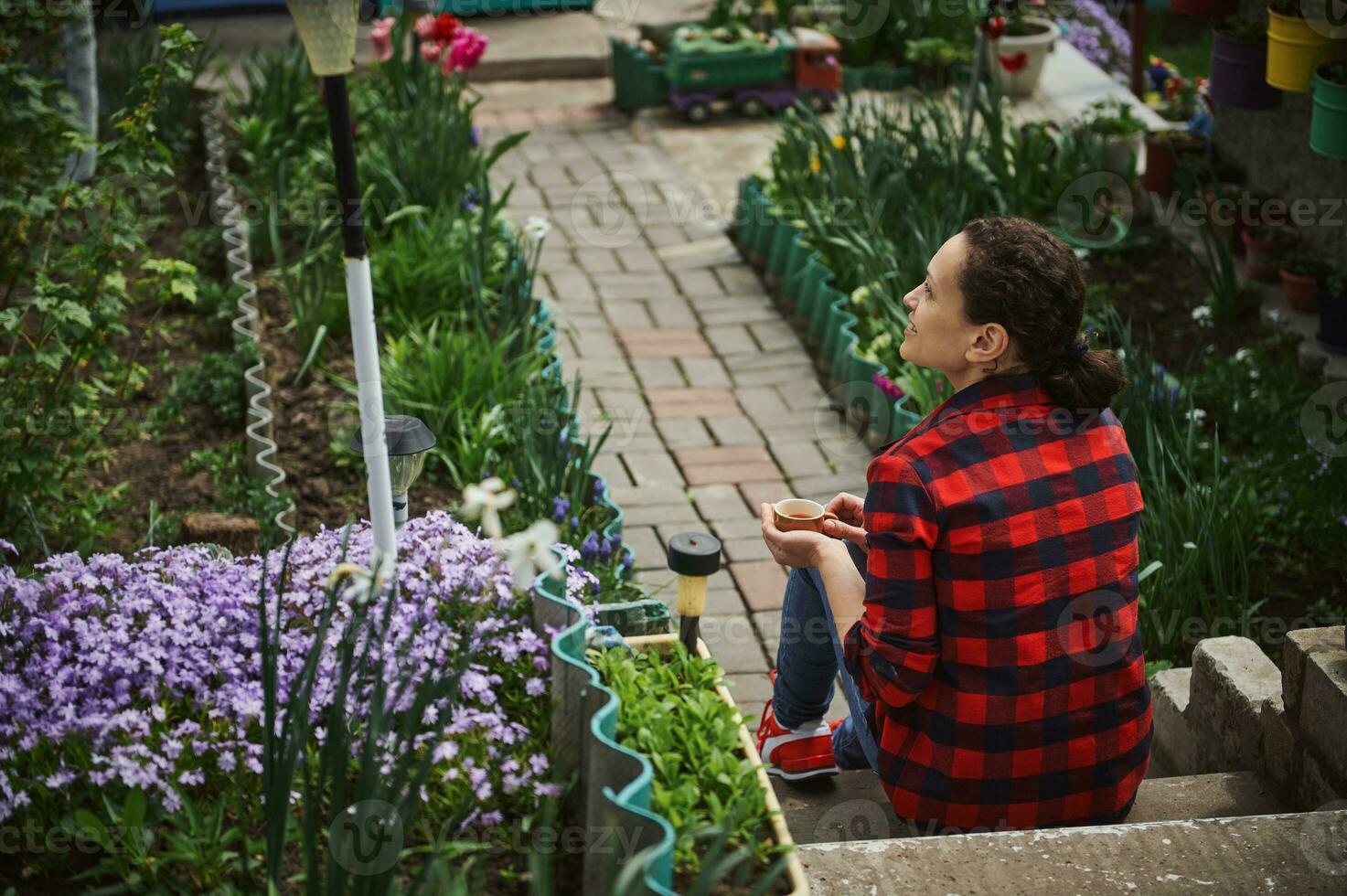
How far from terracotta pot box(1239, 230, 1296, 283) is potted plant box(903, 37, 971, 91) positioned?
257 centimetres

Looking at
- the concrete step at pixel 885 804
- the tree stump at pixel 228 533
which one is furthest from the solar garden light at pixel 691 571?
the tree stump at pixel 228 533

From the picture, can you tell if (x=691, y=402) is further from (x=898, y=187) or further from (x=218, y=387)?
(x=218, y=387)

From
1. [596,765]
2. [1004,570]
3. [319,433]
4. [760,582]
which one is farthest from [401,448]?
[319,433]

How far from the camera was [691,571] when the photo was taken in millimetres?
2574

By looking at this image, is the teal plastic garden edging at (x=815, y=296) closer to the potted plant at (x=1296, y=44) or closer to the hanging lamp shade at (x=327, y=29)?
the potted plant at (x=1296, y=44)

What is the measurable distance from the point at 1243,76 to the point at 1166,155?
0.48 meters

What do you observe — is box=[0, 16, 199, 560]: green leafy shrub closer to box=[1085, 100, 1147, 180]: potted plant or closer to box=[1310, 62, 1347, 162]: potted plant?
box=[1310, 62, 1347, 162]: potted plant

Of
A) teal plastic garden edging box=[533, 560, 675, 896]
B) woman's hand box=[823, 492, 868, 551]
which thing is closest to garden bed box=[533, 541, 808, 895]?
teal plastic garden edging box=[533, 560, 675, 896]

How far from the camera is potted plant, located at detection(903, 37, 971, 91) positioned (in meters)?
7.40

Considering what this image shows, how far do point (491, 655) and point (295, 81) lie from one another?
4.50 m

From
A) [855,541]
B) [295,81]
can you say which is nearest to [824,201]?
[295,81]

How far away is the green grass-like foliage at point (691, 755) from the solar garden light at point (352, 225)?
0.42 m

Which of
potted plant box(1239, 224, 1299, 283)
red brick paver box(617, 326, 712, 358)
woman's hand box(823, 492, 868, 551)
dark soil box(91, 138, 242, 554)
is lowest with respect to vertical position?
red brick paver box(617, 326, 712, 358)

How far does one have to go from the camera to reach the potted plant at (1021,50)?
7.02 metres
